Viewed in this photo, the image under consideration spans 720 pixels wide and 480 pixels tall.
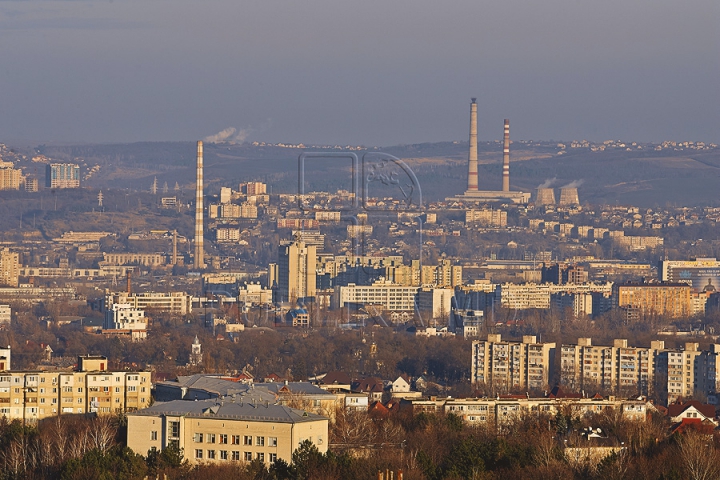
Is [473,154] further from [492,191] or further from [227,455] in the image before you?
[227,455]

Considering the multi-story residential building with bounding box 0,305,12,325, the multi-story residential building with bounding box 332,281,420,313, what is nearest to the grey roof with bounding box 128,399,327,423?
the multi-story residential building with bounding box 0,305,12,325

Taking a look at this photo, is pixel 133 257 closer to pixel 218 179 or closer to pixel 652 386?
pixel 218 179

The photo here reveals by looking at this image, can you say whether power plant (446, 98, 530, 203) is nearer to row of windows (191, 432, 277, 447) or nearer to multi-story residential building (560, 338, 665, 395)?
multi-story residential building (560, 338, 665, 395)

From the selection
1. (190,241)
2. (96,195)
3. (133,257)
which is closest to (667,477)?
(133,257)

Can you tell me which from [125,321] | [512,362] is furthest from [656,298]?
[512,362]

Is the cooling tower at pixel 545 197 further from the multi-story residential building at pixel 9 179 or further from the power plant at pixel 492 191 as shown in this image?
the multi-story residential building at pixel 9 179

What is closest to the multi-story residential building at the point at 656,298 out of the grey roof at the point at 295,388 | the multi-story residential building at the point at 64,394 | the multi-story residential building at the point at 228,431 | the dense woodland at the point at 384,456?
the grey roof at the point at 295,388
